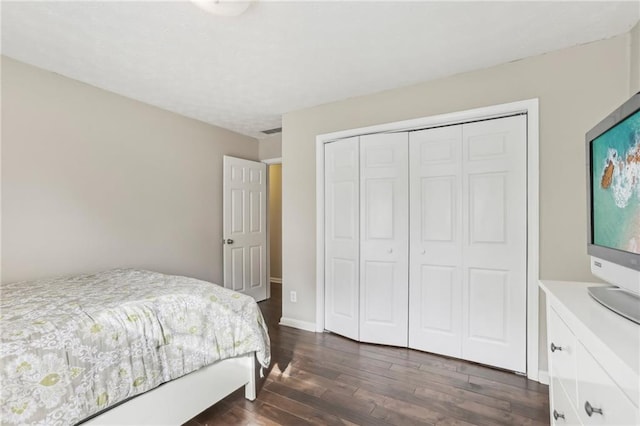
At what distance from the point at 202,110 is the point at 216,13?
70.7 inches

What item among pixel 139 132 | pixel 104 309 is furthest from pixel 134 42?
pixel 104 309

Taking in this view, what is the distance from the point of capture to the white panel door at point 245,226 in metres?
3.88

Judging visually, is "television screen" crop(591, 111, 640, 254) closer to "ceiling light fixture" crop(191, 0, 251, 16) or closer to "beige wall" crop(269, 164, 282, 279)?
"ceiling light fixture" crop(191, 0, 251, 16)

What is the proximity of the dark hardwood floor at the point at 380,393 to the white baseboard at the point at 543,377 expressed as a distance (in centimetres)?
5

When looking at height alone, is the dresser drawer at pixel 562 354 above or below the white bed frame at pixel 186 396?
above

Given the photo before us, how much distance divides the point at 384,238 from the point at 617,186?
70.4 inches

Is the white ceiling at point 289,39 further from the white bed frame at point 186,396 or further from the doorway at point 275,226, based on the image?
the doorway at point 275,226

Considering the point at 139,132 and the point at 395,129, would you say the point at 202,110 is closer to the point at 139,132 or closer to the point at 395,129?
the point at 139,132

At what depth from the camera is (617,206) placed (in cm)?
→ 113

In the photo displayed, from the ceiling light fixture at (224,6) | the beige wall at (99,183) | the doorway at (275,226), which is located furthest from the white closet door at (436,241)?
the doorway at (275,226)

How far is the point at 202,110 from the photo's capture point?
328 centimetres

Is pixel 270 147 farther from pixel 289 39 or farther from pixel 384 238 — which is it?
pixel 289 39

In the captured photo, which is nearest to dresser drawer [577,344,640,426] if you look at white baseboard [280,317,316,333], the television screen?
the television screen

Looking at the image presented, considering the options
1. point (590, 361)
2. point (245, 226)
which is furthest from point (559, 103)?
point (245, 226)
